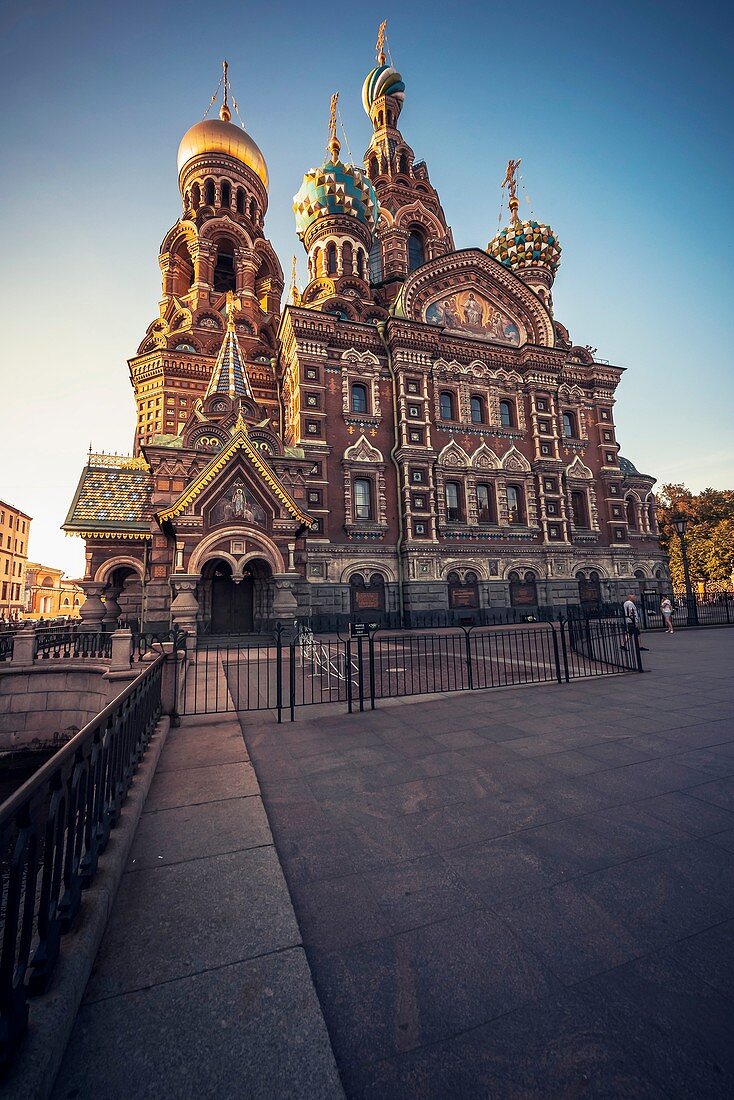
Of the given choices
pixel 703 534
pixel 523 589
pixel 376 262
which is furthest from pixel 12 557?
pixel 703 534

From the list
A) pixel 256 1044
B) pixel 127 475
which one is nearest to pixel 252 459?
pixel 127 475

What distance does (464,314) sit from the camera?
30.2 m

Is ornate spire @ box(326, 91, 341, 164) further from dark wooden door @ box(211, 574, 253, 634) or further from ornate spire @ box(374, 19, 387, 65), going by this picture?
dark wooden door @ box(211, 574, 253, 634)

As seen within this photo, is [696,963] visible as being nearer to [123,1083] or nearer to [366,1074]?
[366,1074]

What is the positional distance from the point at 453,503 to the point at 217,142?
35462 mm

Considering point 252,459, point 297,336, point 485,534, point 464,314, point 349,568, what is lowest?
point 349,568

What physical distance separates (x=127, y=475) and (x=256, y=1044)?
22.1 metres

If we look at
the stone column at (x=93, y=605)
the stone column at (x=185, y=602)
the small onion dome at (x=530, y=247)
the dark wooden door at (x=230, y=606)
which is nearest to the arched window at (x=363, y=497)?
the dark wooden door at (x=230, y=606)

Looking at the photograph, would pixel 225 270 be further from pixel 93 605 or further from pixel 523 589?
pixel 523 589

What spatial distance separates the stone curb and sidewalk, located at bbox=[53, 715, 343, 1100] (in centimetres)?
9

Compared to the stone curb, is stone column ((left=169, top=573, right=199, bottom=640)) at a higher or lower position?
higher

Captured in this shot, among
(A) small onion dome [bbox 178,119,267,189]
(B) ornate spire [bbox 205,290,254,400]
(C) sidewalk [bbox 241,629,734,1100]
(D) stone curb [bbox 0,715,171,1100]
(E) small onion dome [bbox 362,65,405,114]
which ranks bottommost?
(C) sidewalk [bbox 241,629,734,1100]

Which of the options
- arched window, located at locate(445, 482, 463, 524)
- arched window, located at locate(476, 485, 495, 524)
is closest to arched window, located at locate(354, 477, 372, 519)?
arched window, located at locate(445, 482, 463, 524)

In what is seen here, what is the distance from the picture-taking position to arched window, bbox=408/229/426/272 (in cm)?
3866
